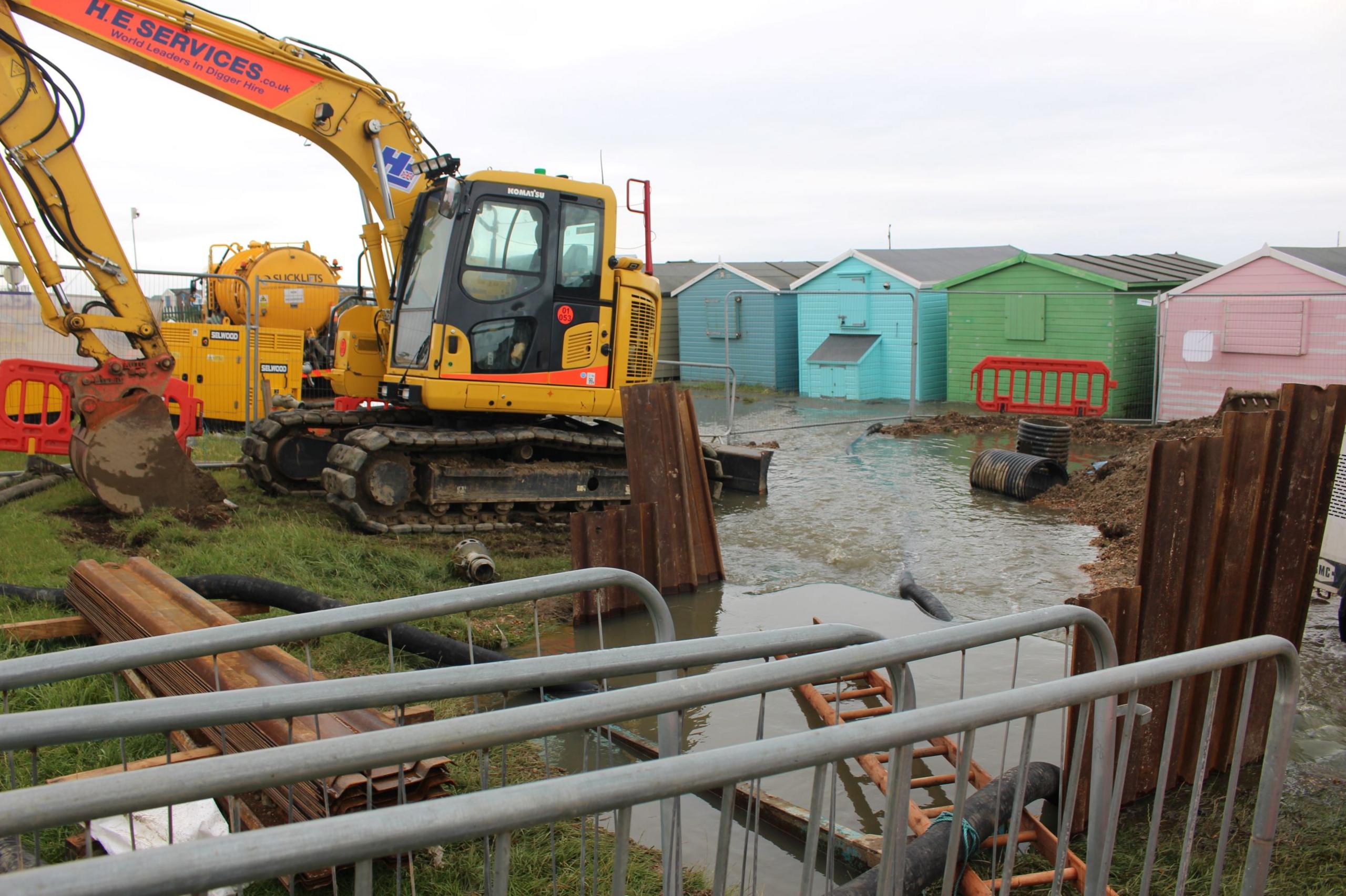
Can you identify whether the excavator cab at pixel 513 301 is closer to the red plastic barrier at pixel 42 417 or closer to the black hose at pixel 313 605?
the red plastic barrier at pixel 42 417

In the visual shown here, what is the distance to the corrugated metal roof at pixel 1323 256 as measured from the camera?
1697 cm

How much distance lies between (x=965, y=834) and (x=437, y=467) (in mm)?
7101

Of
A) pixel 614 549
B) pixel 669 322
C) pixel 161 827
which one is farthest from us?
pixel 669 322

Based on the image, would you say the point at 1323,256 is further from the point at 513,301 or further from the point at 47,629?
the point at 47,629

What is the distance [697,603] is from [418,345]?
13.6 ft

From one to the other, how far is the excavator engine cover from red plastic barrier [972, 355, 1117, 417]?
565 inches

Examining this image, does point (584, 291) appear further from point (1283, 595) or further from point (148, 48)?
point (1283, 595)

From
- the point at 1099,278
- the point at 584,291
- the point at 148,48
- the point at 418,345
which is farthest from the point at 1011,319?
the point at 148,48

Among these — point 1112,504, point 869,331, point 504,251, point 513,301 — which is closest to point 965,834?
point 513,301

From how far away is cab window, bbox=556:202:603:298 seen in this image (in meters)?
10.2

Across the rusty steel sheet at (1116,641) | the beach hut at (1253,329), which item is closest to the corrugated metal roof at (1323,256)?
the beach hut at (1253,329)

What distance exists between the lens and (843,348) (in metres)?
23.4

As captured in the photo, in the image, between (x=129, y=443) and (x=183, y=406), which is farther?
(x=183, y=406)

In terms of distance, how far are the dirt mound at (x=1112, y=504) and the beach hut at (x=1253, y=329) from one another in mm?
3780
